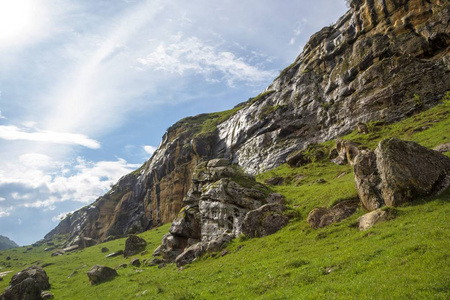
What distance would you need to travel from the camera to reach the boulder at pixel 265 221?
32844 mm

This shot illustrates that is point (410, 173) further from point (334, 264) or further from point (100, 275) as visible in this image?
point (100, 275)

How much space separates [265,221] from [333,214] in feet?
30.6

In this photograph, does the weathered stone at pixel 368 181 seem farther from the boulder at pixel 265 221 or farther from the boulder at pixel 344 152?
the boulder at pixel 344 152

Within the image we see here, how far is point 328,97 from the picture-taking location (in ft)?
313

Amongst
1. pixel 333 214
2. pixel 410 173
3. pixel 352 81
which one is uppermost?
pixel 352 81

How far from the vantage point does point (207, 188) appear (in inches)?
1837

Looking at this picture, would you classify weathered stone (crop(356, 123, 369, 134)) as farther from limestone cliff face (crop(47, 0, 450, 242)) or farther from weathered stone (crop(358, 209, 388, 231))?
weathered stone (crop(358, 209, 388, 231))

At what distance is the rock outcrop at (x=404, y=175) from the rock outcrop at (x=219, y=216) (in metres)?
12.0

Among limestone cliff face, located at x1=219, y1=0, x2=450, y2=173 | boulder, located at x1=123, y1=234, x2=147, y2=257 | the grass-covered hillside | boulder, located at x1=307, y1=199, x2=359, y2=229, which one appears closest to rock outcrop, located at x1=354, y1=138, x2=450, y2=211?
the grass-covered hillside

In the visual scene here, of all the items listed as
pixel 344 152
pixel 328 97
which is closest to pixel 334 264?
pixel 344 152

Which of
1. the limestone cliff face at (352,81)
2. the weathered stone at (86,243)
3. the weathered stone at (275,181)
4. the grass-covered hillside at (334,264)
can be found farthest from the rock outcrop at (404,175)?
the weathered stone at (86,243)

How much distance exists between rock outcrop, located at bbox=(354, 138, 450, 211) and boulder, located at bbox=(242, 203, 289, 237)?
36.4 feet

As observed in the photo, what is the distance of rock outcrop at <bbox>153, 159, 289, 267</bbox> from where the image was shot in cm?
3475

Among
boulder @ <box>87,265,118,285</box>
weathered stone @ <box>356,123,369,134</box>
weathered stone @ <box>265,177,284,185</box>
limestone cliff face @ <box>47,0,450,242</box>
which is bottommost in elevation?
boulder @ <box>87,265,118,285</box>
